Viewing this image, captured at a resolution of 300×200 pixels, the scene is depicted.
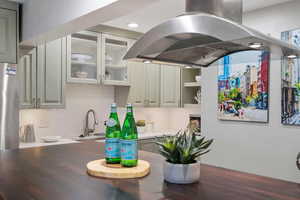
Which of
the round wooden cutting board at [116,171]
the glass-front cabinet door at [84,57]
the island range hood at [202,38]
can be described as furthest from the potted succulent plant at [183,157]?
the glass-front cabinet door at [84,57]

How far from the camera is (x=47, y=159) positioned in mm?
1899

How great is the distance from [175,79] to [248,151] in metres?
1.94

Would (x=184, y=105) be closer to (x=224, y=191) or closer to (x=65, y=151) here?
(x=65, y=151)

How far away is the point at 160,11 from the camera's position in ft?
10.8

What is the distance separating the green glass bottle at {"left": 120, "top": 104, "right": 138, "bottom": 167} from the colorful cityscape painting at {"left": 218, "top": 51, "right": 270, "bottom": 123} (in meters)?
2.04

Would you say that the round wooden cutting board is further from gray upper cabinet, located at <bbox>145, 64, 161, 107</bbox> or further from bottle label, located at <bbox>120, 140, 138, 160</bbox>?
gray upper cabinet, located at <bbox>145, 64, 161, 107</bbox>

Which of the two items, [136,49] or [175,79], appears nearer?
[136,49]

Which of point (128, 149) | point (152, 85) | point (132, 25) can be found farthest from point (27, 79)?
point (128, 149)

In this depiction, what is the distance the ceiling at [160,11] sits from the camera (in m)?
3.02

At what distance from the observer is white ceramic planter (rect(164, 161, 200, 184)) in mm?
1354

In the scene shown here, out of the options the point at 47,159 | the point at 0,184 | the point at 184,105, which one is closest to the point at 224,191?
the point at 0,184

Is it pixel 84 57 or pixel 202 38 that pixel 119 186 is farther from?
pixel 84 57

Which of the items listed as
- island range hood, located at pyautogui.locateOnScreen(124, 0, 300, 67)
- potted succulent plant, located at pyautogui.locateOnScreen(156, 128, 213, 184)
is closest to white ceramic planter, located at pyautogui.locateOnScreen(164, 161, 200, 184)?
potted succulent plant, located at pyautogui.locateOnScreen(156, 128, 213, 184)

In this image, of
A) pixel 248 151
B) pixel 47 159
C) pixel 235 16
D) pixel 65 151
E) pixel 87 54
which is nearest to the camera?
pixel 235 16
